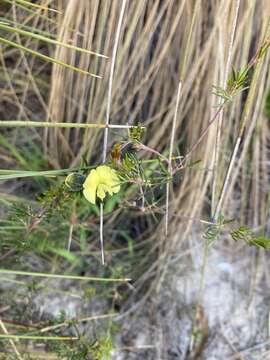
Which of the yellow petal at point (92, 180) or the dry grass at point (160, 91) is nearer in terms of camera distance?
the yellow petal at point (92, 180)

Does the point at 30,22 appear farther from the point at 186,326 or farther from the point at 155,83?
the point at 186,326

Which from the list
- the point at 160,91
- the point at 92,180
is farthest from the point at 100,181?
the point at 160,91

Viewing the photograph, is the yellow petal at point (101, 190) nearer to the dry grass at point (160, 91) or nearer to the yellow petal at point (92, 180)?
the yellow petal at point (92, 180)

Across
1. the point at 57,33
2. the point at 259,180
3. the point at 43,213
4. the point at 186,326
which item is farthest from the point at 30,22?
the point at 186,326

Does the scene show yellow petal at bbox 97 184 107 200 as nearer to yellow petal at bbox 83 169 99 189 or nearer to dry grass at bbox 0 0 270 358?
yellow petal at bbox 83 169 99 189

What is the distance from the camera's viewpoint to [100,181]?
2.62ft

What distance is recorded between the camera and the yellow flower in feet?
2.61

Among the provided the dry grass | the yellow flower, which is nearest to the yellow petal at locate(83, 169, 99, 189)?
the yellow flower

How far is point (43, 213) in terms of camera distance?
90cm

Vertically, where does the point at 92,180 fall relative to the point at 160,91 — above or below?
below

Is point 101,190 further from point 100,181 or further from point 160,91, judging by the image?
point 160,91

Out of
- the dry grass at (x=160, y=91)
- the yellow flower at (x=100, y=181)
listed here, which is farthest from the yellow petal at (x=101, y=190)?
the dry grass at (x=160, y=91)

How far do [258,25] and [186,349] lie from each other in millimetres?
697

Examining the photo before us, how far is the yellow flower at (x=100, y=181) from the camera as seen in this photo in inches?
31.3
